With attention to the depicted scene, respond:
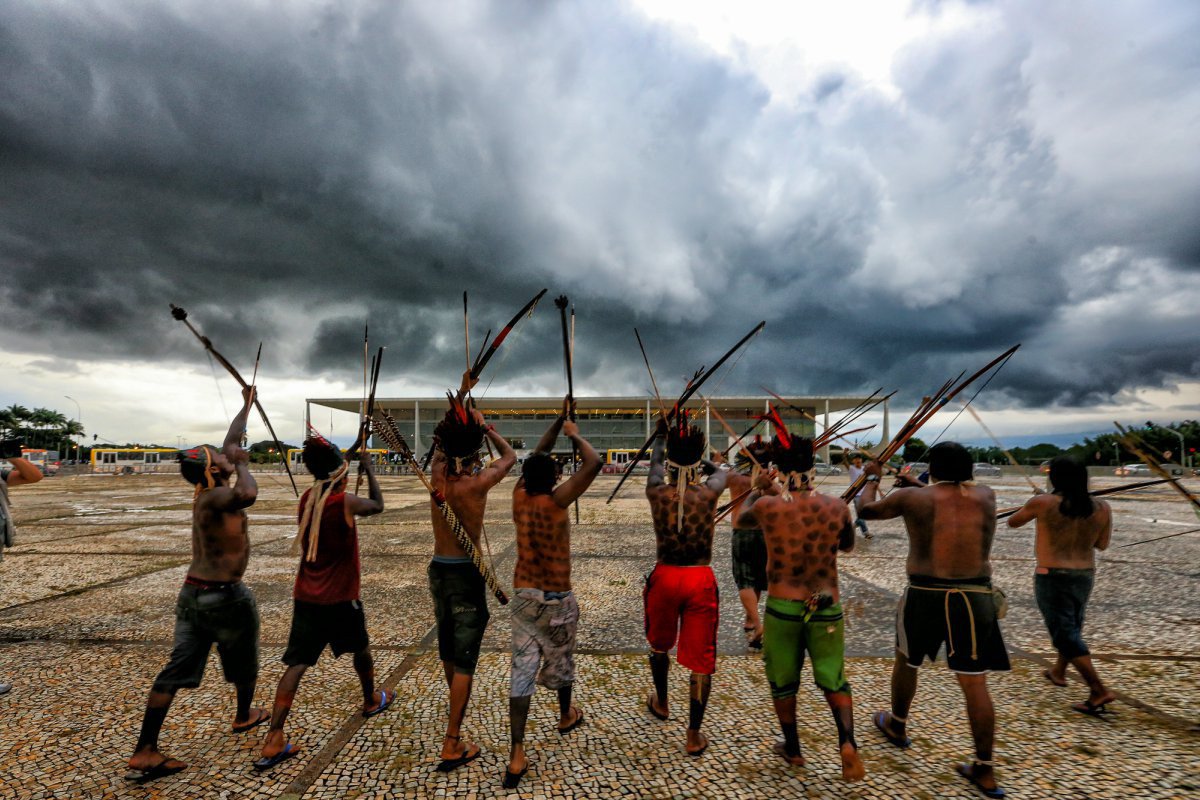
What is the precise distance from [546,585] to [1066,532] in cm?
368

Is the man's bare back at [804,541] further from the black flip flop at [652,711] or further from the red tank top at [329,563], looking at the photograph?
the red tank top at [329,563]

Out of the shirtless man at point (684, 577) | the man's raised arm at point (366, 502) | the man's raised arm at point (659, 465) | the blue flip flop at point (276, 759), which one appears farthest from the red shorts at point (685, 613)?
the blue flip flop at point (276, 759)

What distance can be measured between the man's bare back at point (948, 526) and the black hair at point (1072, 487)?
3.86 ft

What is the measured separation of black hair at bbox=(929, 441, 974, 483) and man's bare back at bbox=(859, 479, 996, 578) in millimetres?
49

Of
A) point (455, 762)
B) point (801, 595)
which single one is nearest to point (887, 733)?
point (801, 595)

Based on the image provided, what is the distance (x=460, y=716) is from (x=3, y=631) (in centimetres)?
542

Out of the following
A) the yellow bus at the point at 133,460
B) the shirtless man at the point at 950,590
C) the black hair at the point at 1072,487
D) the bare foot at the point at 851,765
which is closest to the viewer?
the bare foot at the point at 851,765

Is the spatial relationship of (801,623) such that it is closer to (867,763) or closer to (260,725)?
(867,763)

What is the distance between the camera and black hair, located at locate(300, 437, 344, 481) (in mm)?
3395

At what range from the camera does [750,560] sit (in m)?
5.25

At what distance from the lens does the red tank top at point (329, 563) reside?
332cm

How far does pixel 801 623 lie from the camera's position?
3.10 meters

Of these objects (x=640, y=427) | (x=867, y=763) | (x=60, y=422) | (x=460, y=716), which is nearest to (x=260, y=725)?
(x=460, y=716)

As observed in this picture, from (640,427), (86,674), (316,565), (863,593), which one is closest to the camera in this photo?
(316,565)
